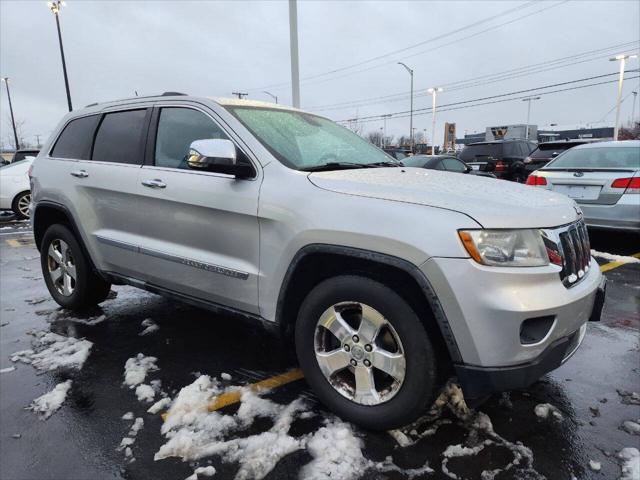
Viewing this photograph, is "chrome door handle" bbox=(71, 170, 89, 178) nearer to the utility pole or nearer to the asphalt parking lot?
the asphalt parking lot

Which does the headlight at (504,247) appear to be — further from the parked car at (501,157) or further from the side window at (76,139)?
the parked car at (501,157)

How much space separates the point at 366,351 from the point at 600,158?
5.90m

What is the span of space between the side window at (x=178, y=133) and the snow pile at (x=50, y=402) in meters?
1.64

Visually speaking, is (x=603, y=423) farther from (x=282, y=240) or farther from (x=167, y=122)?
(x=167, y=122)

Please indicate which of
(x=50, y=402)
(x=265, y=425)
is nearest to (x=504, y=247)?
(x=265, y=425)

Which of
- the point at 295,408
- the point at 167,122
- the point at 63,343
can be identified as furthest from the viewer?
the point at 63,343

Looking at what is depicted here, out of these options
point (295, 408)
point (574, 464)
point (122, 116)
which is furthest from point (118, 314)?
point (574, 464)

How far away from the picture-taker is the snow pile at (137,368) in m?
3.12

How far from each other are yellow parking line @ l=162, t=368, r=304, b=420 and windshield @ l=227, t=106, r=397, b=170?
55.3 inches

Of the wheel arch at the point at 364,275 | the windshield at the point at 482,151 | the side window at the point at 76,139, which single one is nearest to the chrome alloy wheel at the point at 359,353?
the wheel arch at the point at 364,275

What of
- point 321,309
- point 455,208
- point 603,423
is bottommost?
point 603,423

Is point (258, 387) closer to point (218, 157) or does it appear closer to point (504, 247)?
point (218, 157)

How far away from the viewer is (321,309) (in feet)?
8.40

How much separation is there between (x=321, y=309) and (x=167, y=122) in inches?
76.1
